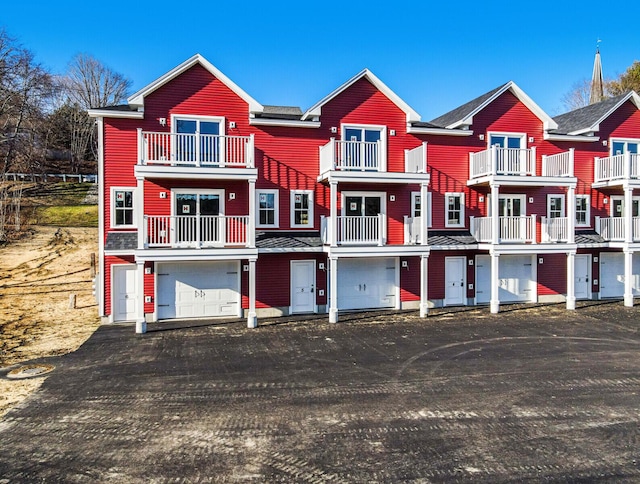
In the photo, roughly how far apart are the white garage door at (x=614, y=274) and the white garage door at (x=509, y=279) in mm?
3919

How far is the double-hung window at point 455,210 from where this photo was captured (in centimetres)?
1884

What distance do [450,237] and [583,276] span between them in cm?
728

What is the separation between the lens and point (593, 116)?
67.7ft

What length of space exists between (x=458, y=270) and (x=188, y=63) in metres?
13.7

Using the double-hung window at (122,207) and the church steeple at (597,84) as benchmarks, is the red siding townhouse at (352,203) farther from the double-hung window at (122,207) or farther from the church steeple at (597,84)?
the church steeple at (597,84)

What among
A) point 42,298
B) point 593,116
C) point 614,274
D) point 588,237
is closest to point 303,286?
point 42,298

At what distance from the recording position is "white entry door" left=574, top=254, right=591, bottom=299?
2014cm

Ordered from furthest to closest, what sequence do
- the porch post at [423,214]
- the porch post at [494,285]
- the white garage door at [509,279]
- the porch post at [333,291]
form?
the white garage door at [509,279] → the porch post at [494,285] → the porch post at [423,214] → the porch post at [333,291]

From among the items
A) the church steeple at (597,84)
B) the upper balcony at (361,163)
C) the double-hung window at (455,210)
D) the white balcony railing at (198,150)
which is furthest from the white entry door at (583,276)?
the church steeple at (597,84)

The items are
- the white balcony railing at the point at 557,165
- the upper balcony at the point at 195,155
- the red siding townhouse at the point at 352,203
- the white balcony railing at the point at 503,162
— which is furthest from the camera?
the white balcony railing at the point at 557,165

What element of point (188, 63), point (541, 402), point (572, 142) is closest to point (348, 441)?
point (541, 402)

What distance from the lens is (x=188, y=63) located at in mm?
16172

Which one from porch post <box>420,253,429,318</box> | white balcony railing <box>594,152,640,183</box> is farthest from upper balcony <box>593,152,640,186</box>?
porch post <box>420,253,429,318</box>

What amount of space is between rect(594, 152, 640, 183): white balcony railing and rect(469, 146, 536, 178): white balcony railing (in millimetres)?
4235
